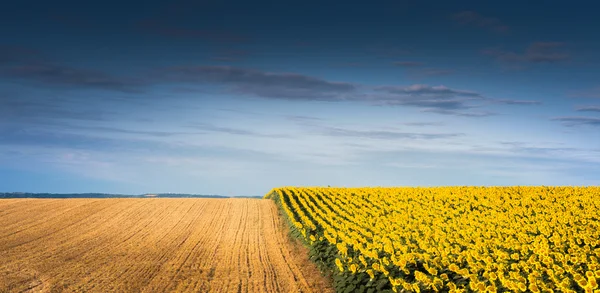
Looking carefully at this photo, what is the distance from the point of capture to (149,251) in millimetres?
26172

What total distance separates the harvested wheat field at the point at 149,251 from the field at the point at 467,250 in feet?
6.57

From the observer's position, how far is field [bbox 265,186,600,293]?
11.9 m

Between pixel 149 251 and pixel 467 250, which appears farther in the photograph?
pixel 149 251

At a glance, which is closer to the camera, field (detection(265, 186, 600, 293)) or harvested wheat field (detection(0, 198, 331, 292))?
field (detection(265, 186, 600, 293))

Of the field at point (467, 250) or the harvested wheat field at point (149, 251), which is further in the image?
the harvested wheat field at point (149, 251)

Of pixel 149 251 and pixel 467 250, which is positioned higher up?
pixel 467 250

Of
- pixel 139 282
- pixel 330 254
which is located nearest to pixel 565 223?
pixel 330 254

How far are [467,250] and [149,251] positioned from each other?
646 inches

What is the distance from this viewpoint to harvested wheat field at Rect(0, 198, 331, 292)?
1922 centimetres

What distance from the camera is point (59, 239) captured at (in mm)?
29969

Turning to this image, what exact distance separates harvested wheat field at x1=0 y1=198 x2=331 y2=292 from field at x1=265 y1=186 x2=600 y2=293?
200cm

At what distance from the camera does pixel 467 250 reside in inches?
596

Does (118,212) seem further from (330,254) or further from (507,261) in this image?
(507,261)

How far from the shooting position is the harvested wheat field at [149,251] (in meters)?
19.2
